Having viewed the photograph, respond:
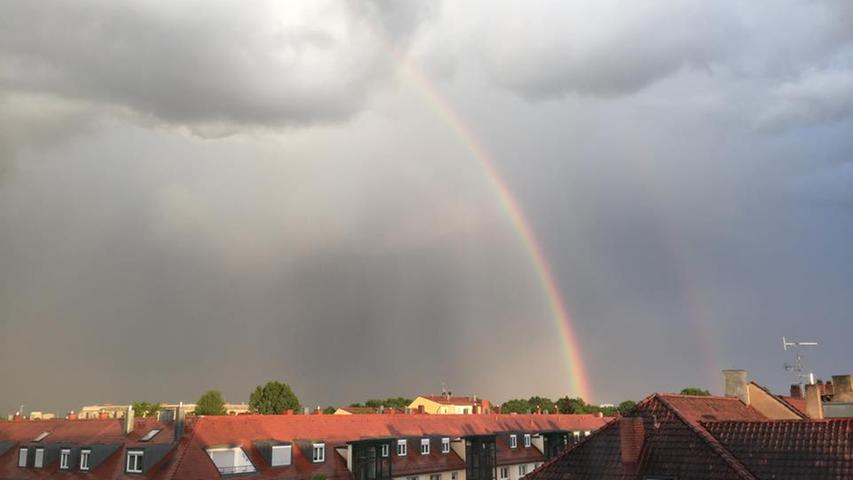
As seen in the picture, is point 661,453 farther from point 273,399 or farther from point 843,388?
point 273,399

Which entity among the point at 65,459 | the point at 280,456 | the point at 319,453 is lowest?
the point at 280,456

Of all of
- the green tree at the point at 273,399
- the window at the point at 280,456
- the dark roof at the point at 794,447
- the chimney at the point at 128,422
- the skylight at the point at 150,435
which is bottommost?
the dark roof at the point at 794,447

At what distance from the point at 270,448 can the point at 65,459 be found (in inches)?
618

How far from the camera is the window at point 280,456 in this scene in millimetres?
47969

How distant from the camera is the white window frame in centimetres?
5012

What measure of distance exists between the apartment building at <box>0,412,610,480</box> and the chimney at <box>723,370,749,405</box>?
2316 cm

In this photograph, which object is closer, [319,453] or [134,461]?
[134,461]

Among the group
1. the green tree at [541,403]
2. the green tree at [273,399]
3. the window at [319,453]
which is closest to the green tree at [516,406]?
the green tree at [541,403]

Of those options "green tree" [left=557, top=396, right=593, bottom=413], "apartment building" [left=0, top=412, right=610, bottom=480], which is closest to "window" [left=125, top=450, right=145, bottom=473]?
"apartment building" [left=0, top=412, right=610, bottom=480]

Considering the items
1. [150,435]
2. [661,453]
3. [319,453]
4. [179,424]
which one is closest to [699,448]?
[661,453]

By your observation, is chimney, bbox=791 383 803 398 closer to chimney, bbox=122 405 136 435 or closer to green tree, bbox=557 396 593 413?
chimney, bbox=122 405 136 435

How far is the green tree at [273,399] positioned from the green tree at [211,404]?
6.35m

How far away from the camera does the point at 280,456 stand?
159ft

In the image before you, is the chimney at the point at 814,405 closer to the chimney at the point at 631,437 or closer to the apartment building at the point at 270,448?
the chimney at the point at 631,437
